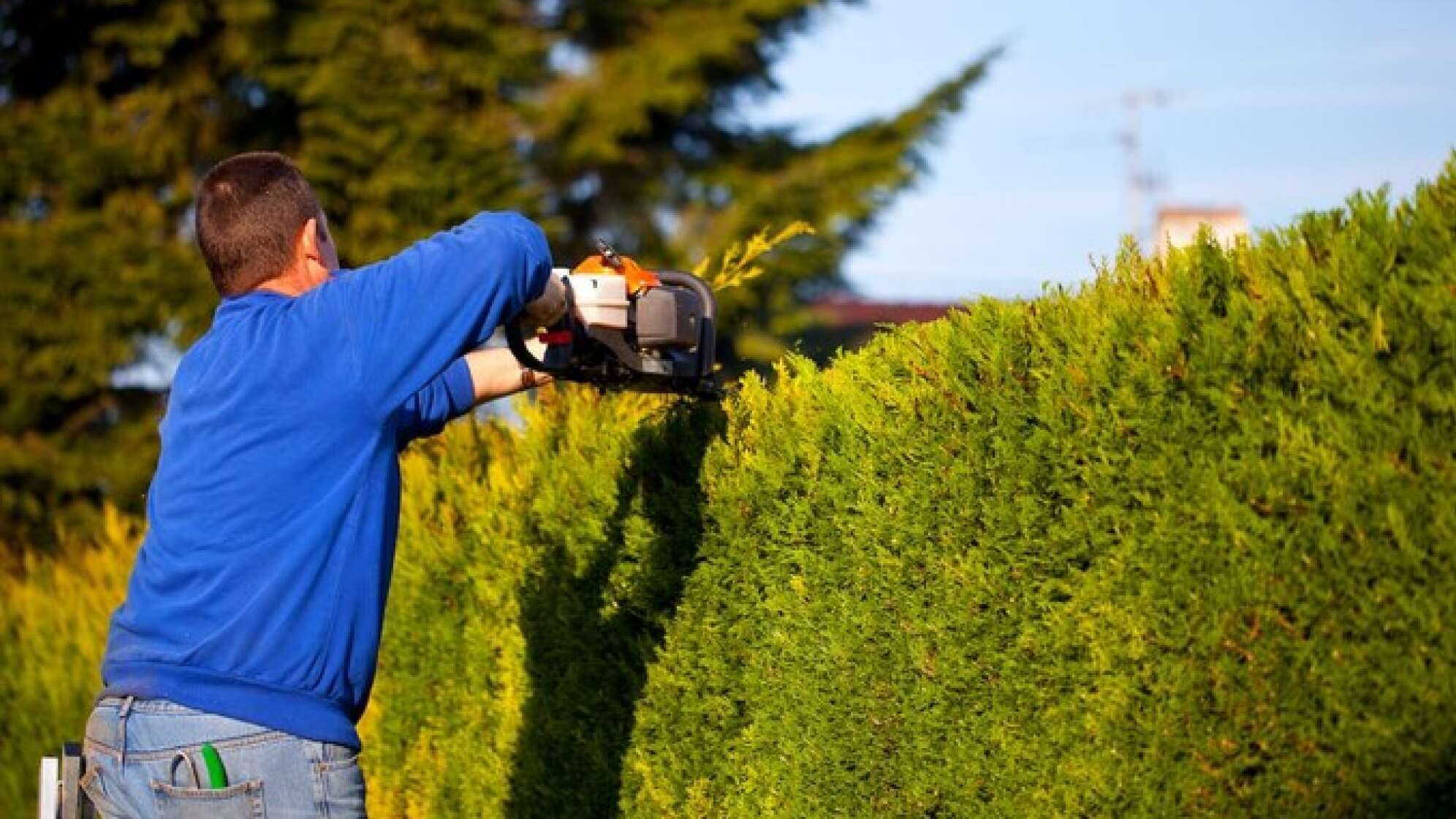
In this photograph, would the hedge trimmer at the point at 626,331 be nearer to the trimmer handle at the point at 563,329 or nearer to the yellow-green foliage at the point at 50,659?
the trimmer handle at the point at 563,329

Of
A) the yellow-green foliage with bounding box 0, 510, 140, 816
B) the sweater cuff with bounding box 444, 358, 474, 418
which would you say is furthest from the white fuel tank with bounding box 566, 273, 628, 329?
the yellow-green foliage with bounding box 0, 510, 140, 816

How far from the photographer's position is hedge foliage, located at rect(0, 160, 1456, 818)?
3291 mm

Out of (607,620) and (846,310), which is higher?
(846,310)

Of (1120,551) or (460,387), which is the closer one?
(1120,551)

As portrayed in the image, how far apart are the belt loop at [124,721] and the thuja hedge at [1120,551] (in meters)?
1.68

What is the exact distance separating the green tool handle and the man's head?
945 mm

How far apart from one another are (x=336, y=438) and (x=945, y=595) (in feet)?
4.59

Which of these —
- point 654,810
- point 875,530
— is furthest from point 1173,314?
point 654,810

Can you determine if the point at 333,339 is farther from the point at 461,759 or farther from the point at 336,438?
the point at 461,759

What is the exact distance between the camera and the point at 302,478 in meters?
3.81

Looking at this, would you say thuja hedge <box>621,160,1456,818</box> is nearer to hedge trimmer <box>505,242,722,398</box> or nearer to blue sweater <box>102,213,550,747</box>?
hedge trimmer <box>505,242,722,398</box>

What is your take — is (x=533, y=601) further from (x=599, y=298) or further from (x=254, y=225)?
(x=254, y=225)

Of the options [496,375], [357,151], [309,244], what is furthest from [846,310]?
[309,244]

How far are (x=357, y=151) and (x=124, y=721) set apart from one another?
11980mm
